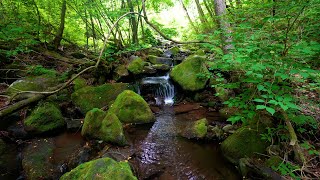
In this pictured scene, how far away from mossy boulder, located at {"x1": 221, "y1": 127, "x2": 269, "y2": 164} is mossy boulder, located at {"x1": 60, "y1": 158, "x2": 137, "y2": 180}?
8.16ft

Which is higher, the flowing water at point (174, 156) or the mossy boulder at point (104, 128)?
the mossy boulder at point (104, 128)

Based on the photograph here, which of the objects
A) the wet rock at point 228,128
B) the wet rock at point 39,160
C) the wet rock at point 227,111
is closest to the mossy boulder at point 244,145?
the wet rock at point 228,128

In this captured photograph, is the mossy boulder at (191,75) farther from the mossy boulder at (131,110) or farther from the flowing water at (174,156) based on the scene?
the mossy boulder at (131,110)

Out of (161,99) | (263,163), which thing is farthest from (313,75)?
(161,99)

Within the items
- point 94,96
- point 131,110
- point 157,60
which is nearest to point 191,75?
point 131,110

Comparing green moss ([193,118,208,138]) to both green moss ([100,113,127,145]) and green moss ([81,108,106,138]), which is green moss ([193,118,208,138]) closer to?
green moss ([100,113,127,145])

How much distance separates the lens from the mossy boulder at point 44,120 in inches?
232

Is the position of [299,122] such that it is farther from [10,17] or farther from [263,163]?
[10,17]

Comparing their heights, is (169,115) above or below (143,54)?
below

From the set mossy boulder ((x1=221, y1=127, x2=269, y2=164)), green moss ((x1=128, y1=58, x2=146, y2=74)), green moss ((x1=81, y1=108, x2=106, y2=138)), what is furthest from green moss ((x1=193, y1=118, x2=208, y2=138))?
green moss ((x1=128, y1=58, x2=146, y2=74))

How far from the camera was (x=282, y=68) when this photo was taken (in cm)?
292

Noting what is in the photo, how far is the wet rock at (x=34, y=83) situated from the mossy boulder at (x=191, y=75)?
4860mm

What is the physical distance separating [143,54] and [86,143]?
8.11 m

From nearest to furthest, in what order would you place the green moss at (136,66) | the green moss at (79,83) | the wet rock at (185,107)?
the wet rock at (185,107)
the green moss at (79,83)
the green moss at (136,66)
